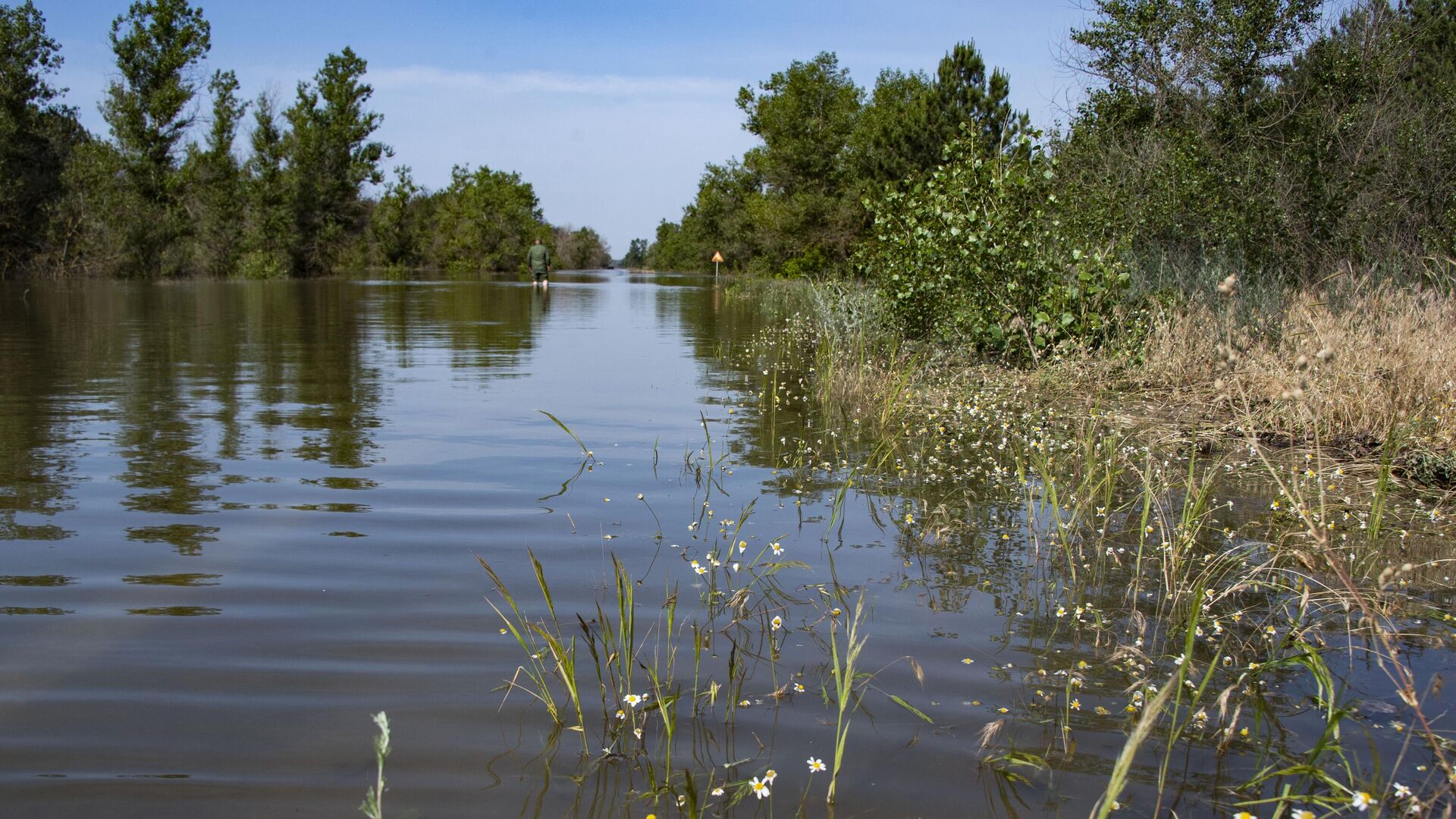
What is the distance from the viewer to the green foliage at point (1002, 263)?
1137 centimetres

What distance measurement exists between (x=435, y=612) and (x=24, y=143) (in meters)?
46.7

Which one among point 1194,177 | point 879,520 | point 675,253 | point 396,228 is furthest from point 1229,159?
point 675,253

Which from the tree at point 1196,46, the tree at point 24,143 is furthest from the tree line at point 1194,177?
the tree at point 24,143

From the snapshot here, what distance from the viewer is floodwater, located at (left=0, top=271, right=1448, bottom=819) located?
304 centimetres

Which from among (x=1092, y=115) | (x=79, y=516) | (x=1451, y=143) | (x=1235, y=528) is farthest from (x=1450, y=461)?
(x=1092, y=115)

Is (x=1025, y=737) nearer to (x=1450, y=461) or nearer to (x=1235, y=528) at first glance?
(x=1235, y=528)

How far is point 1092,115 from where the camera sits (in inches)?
714

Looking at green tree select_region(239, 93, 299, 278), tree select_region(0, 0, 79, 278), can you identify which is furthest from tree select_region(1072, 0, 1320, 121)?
green tree select_region(239, 93, 299, 278)

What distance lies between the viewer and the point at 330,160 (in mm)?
64688

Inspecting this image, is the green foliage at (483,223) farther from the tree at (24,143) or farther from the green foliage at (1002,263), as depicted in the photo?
the green foliage at (1002,263)

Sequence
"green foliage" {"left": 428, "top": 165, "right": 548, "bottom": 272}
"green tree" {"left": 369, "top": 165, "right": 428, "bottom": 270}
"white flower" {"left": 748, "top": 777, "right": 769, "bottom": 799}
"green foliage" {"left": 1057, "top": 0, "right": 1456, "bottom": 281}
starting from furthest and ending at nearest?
"green foliage" {"left": 428, "top": 165, "right": 548, "bottom": 272} → "green tree" {"left": 369, "top": 165, "right": 428, "bottom": 270} → "green foliage" {"left": 1057, "top": 0, "right": 1456, "bottom": 281} → "white flower" {"left": 748, "top": 777, "right": 769, "bottom": 799}

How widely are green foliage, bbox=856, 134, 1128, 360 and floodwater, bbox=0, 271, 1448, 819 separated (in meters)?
3.17

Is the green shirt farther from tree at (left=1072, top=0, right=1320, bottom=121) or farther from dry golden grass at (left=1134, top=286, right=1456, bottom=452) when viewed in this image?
dry golden grass at (left=1134, top=286, right=1456, bottom=452)

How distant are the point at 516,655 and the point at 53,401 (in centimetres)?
818
